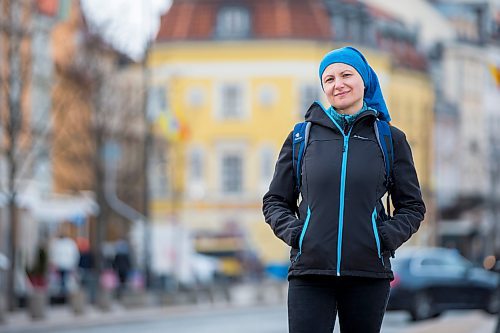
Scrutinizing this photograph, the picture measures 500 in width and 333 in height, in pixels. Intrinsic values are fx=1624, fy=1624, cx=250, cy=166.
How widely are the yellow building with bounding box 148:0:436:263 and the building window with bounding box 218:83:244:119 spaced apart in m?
0.05

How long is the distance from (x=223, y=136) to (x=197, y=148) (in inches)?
56.3

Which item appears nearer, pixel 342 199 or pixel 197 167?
pixel 342 199

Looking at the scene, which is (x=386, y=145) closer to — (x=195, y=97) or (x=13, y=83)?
(x=13, y=83)

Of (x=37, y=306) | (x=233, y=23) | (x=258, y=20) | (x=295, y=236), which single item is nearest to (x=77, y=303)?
(x=37, y=306)

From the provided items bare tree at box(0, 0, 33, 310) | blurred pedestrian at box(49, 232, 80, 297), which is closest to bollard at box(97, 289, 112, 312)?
blurred pedestrian at box(49, 232, 80, 297)

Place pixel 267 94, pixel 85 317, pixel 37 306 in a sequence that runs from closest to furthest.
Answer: pixel 37 306 < pixel 85 317 < pixel 267 94

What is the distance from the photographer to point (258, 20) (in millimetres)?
78812

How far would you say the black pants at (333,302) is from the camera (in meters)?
6.42

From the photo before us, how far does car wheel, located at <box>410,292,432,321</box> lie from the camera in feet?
97.5

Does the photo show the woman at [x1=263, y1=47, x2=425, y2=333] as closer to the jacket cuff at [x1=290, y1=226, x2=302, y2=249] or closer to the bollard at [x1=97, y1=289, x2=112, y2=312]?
the jacket cuff at [x1=290, y1=226, x2=302, y2=249]

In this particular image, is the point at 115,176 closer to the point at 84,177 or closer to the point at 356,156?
the point at 84,177

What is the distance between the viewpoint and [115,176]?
214 ft

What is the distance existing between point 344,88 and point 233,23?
239 feet

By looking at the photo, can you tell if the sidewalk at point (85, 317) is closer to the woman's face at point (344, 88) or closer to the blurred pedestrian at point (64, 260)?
the blurred pedestrian at point (64, 260)
